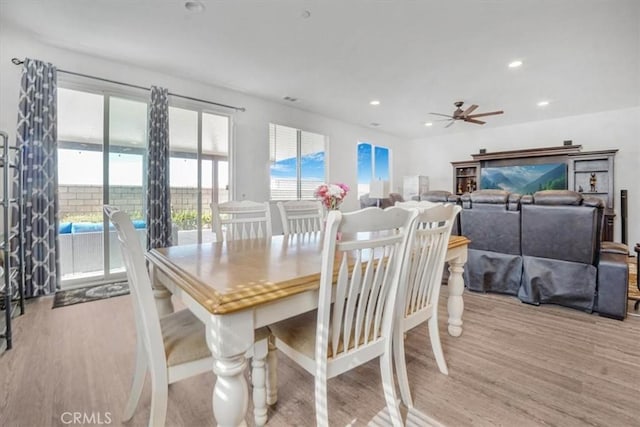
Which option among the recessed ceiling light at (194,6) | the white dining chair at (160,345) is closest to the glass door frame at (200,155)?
the recessed ceiling light at (194,6)

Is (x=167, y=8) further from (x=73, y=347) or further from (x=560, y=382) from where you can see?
(x=560, y=382)

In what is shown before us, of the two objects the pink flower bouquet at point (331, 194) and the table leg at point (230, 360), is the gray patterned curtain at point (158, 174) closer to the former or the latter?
the pink flower bouquet at point (331, 194)

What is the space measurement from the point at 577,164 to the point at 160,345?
24.1 ft

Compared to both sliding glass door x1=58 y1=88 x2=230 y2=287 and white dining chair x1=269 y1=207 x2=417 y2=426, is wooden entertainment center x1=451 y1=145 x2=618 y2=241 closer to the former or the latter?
white dining chair x1=269 y1=207 x2=417 y2=426

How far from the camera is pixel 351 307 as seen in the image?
114cm

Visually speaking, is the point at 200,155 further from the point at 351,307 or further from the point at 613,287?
the point at 613,287

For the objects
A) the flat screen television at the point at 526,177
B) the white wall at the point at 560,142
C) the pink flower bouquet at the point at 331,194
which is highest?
the white wall at the point at 560,142

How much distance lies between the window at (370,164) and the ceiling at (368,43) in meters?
2.24

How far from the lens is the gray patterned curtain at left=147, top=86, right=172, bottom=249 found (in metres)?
3.51

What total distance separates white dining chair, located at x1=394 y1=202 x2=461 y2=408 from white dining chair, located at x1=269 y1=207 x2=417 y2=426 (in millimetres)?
121

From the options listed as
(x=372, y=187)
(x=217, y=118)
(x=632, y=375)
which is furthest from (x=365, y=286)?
(x=372, y=187)

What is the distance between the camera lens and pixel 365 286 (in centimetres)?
116

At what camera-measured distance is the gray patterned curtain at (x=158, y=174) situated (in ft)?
11.5

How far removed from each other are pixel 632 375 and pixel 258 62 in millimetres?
4176
